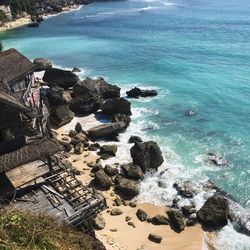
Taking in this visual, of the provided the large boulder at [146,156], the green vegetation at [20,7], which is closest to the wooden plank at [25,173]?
the large boulder at [146,156]

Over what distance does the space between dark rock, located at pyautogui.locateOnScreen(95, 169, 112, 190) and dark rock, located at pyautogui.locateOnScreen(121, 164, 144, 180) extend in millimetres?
1919

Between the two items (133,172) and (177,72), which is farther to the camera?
(177,72)

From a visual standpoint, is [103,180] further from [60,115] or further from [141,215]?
[60,115]

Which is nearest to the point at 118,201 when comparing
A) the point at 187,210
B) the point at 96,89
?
the point at 187,210

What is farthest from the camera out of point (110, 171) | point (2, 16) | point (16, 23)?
point (16, 23)

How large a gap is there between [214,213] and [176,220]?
118 inches

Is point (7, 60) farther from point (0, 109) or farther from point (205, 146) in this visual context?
point (205, 146)

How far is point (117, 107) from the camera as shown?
162 feet

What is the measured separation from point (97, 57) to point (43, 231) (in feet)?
226

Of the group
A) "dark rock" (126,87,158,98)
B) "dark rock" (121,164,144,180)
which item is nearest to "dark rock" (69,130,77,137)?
"dark rock" (121,164,144,180)

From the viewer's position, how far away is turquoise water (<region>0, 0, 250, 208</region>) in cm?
4278

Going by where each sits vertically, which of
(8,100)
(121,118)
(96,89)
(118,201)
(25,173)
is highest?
(8,100)

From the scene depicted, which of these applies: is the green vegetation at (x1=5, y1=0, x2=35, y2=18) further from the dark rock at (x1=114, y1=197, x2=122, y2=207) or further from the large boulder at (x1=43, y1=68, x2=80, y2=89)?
the dark rock at (x1=114, y1=197, x2=122, y2=207)

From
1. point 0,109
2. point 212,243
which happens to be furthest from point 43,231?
point 212,243
